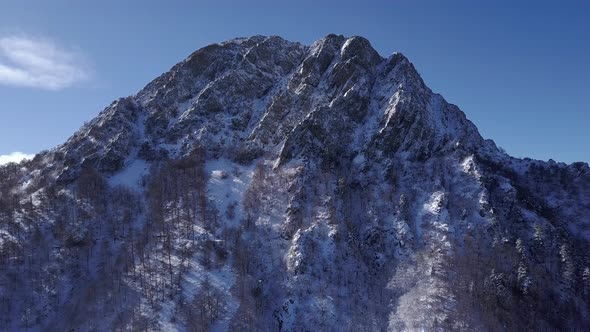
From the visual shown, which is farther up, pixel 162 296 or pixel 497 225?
pixel 497 225

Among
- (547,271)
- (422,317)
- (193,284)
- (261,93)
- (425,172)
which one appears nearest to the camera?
(422,317)

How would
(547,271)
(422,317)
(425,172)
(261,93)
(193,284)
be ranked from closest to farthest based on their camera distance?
(422,317) < (193,284) < (547,271) < (425,172) < (261,93)

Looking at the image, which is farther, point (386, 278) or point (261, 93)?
point (261, 93)

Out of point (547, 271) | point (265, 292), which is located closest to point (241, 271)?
point (265, 292)

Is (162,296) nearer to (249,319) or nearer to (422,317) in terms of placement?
(249,319)

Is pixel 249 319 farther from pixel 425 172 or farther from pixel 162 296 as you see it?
pixel 425 172

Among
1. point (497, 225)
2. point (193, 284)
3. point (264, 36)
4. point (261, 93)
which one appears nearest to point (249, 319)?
point (193, 284)

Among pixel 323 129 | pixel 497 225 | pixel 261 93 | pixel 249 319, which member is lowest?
pixel 249 319
